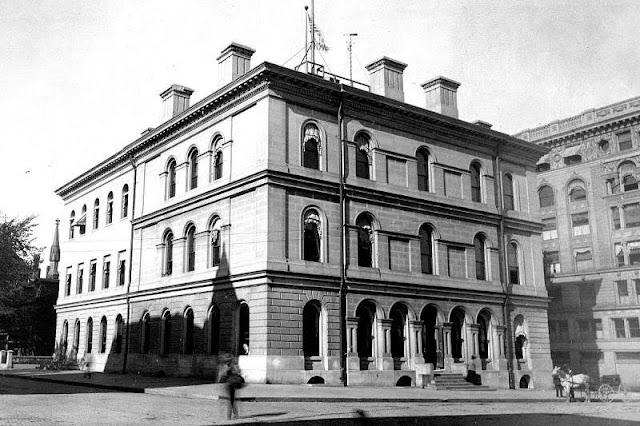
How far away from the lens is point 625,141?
56438 mm

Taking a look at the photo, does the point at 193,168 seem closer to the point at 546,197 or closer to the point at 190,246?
the point at 190,246

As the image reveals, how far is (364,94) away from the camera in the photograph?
31547mm

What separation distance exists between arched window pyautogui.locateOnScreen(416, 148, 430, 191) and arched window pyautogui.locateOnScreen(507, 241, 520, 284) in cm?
683

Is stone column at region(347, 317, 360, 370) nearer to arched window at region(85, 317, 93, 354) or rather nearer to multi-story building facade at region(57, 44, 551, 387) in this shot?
multi-story building facade at region(57, 44, 551, 387)

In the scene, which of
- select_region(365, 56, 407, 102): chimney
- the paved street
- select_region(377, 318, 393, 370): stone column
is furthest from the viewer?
select_region(365, 56, 407, 102): chimney

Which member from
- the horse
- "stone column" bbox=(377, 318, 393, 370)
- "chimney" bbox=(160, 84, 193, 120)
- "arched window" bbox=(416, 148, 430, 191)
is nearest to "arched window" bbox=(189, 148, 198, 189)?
"chimney" bbox=(160, 84, 193, 120)

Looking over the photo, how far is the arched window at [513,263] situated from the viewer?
1467 inches

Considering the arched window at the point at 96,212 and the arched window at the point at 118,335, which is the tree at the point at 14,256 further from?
the arched window at the point at 118,335

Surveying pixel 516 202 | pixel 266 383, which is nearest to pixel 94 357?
pixel 266 383

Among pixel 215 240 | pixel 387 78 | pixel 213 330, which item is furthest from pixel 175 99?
pixel 213 330

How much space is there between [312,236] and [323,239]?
50 cm

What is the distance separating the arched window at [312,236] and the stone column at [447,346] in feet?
26.3

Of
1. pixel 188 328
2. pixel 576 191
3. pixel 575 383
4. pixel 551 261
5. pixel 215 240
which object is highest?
pixel 576 191

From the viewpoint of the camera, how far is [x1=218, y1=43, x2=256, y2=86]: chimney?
32.4 meters
